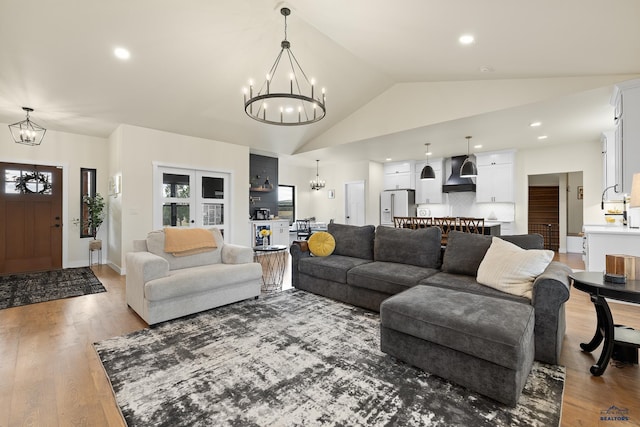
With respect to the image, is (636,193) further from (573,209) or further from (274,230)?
(573,209)

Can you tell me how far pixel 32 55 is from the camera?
337 cm

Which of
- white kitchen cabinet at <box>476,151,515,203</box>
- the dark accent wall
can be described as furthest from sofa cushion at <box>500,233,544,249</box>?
the dark accent wall

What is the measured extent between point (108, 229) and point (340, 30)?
236 inches

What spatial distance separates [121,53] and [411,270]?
14.4 ft

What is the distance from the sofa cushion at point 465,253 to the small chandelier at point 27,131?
21.2 ft

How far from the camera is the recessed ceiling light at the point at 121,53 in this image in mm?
3473

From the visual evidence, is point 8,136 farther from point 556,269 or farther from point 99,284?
point 556,269

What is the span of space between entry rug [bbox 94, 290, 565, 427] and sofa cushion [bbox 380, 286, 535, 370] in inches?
11.8

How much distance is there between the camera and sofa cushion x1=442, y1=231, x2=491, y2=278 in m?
2.94

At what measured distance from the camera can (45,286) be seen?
4332 mm

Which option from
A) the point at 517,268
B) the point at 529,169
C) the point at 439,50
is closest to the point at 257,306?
the point at 517,268

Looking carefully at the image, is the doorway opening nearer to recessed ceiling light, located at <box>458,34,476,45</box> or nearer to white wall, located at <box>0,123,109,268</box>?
recessed ceiling light, located at <box>458,34,476,45</box>

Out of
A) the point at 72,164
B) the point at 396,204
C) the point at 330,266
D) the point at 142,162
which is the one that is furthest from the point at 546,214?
the point at 72,164

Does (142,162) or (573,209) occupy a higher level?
(142,162)
